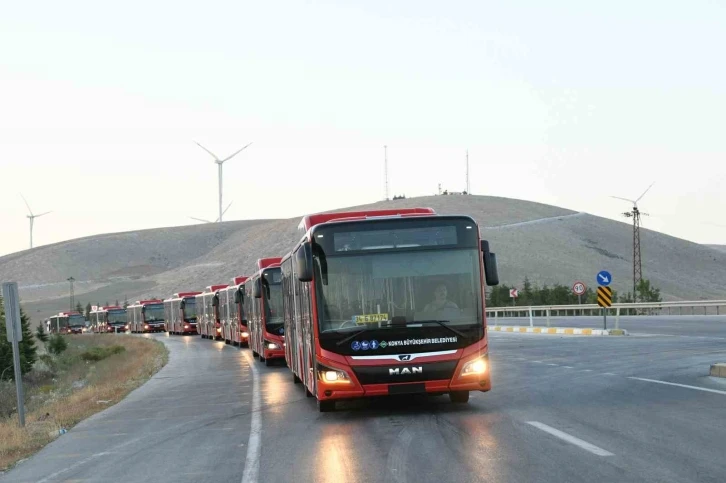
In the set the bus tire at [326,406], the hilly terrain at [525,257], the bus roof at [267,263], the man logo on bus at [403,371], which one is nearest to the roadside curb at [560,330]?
the bus roof at [267,263]

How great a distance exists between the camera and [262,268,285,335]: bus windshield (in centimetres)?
3092

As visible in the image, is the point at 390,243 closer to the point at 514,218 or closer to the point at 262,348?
the point at 262,348

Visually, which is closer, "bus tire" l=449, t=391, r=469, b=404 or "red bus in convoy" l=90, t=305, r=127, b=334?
"bus tire" l=449, t=391, r=469, b=404

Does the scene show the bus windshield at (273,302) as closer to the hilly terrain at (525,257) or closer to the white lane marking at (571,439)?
the white lane marking at (571,439)

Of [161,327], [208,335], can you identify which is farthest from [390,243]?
[161,327]

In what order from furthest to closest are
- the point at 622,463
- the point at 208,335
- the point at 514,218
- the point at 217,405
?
the point at 514,218
the point at 208,335
the point at 217,405
the point at 622,463

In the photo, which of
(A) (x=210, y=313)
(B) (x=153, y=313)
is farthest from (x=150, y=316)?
(A) (x=210, y=313)

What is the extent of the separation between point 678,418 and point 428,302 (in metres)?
3.75

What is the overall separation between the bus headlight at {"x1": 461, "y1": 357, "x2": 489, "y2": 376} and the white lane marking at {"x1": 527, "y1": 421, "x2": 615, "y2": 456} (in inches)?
66.4

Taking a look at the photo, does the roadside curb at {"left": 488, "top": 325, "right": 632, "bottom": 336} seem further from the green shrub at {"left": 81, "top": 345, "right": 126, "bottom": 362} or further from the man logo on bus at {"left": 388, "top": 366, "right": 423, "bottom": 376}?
the green shrub at {"left": 81, "top": 345, "right": 126, "bottom": 362}

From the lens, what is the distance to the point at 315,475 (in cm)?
966

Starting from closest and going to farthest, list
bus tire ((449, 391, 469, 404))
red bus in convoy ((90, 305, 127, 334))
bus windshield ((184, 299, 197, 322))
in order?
1. bus tire ((449, 391, 469, 404))
2. bus windshield ((184, 299, 197, 322))
3. red bus in convoy ((90, 305, 127, 334))

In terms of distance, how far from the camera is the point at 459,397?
15539mm

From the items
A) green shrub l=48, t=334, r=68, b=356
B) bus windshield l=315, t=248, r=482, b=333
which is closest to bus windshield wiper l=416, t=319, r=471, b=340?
bus windshield l=315, t=248, r=482, b=333
